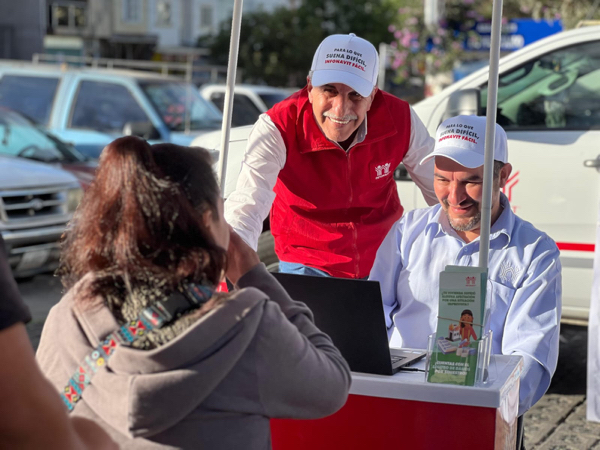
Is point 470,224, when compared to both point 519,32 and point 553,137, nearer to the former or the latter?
point 553,137

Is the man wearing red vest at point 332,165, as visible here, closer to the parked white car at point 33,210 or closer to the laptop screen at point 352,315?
the laptop screen at point 352,315

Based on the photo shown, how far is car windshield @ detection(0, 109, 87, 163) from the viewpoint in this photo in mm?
8461

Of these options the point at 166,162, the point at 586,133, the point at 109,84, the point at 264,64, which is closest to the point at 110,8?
the point at 264,64

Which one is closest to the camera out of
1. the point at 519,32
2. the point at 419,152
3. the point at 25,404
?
the point at 25,404

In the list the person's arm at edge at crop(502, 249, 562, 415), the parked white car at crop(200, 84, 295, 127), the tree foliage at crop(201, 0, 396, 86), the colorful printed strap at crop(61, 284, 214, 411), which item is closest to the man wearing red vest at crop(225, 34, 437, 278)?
the person's arm at edge at crop(502, 249, 562, 415)

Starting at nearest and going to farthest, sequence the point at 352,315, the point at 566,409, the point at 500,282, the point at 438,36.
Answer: the point at 352,315, the point at 500,282, the point at 566,409, the point at 438,36

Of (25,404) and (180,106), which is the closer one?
(25,404)

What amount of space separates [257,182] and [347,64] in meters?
0.54

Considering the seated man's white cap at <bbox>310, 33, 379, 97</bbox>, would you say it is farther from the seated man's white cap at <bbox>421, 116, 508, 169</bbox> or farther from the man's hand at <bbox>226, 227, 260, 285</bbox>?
the man's hand at <bbox>226, 227, 260, 285</bbox>

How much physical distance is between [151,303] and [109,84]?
894 cm

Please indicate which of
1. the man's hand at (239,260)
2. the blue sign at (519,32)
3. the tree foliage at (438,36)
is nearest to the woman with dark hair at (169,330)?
the man's hand at (239,260)

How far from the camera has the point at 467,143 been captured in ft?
9.35

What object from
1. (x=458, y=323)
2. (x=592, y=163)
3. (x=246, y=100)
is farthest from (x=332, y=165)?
(x=246, y=100)

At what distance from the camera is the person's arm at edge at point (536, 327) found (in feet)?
8.21
